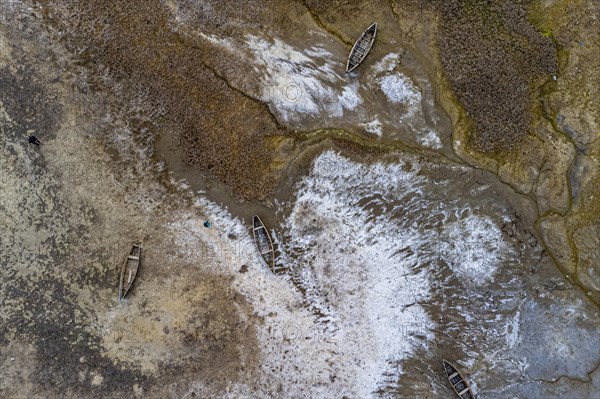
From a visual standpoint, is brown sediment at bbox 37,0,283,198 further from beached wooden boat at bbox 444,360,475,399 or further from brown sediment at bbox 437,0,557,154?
beached wooden boat at bbox 444,360,475,399

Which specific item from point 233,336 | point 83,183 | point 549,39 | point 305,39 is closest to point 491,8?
point 549,39

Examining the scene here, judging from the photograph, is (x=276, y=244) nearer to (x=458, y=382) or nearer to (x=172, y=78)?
(x=172, y=78)

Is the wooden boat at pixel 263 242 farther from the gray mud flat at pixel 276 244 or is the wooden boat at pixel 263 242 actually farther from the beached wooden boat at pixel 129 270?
the beached wooden boat at pixel 129 270

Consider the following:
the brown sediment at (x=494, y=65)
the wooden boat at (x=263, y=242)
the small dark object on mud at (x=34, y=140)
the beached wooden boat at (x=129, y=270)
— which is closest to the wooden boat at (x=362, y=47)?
the brown sediment at (x=494, y=65)

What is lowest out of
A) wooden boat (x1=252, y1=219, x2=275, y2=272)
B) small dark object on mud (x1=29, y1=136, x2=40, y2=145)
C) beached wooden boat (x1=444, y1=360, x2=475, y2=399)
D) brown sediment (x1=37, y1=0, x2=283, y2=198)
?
small dark object on mud (x1=29, y1=136, x2=40, y2=145)

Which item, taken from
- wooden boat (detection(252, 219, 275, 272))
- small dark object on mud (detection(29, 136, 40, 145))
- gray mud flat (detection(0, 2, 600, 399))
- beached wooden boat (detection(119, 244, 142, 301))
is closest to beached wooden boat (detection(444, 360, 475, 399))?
gray mud flat (detection(0, 2, 600, 399))

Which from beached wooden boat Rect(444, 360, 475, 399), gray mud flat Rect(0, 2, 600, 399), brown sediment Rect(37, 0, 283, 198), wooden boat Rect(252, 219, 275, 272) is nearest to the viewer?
beached wooden boat Rect(444, 360, 475, 399)

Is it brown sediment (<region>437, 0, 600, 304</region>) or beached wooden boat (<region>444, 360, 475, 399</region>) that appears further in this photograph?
brown sediment (<region>437, 0, 600, 304</region>)
